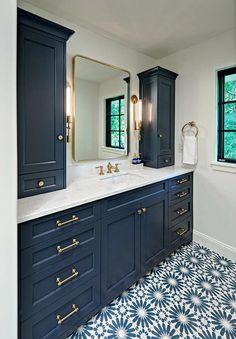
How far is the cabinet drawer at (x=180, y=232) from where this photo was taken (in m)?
2.34

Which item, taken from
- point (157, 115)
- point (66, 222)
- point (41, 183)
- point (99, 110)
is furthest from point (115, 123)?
point (66, 222)

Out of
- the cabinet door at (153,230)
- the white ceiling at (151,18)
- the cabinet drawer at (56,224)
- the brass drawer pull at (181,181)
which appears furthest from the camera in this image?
the brass drawer pull at (181,181)

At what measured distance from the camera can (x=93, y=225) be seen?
1.48m

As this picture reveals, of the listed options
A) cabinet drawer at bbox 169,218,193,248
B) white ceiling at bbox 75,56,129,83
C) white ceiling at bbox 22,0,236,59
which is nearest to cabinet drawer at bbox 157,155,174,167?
cabinet drawer at bbox 169,218,193,248

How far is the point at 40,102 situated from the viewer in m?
1.50

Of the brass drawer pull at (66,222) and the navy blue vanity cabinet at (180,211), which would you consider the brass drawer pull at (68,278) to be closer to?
the brass drawer pull at (66,222)

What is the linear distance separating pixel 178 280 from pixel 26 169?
1.72m

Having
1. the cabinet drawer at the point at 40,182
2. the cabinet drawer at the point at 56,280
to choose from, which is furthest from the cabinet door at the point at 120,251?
the cabinet drawer at the point at 40,182

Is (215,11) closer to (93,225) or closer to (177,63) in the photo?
(177,63)

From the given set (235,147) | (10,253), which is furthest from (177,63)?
(10,253)

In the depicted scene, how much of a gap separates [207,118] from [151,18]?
3.99 feet

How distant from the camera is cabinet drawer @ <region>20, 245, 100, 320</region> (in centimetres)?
119

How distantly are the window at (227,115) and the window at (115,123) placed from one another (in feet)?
3.73

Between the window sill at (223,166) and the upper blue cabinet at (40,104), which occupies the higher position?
the upper blue cabinet at (40,104)
